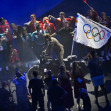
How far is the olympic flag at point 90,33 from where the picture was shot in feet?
25.5

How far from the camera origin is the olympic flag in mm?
7777

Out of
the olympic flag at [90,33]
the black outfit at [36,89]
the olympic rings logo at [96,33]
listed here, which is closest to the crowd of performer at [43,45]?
the black outfit at [36,89]

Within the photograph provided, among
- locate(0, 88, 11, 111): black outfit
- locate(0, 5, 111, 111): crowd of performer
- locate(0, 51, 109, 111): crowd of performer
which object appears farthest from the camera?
locate(0, 88, 11, 111): black outfit

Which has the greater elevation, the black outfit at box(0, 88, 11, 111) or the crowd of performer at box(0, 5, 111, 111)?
the crowd of performer at box(0, 5, 111, 111)

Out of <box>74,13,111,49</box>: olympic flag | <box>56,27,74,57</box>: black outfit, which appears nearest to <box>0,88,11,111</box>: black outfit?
<box>74,13,111,49</box>: olympic flag

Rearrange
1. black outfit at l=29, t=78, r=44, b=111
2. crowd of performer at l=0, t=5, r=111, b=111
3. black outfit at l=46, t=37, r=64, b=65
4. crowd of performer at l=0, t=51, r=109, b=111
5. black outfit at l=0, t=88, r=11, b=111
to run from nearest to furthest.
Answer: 1. crowd of performer at l=0, t=51, r=109, b=111
2. black outfit at l=29, t=78, r=44, b=111
3. crowd of performer at l=0, t=5, r=111, b=111
4. black outfit at l=0, t=88, r=11, b=111
5. black outfit at l=46, t=37, r=64, b=65

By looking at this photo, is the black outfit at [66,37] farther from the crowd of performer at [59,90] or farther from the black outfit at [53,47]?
the crowd of performer at [59,90]

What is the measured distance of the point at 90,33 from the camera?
8039 millimetres

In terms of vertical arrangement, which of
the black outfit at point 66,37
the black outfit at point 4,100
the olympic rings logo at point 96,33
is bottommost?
the black outfit at point 4,100

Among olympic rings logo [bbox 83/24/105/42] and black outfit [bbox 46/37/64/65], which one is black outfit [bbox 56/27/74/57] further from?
olympic rings logo [bbox 83/24/105/42]

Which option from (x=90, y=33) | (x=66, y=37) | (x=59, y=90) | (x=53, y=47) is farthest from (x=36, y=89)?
(x=66, y=37)

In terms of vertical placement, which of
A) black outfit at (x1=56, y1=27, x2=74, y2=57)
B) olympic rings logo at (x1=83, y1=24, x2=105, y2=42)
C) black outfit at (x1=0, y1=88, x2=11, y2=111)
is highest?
black outfit at (x1=56, y1=27, x2=74, y2=57)

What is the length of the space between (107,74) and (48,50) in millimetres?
3032

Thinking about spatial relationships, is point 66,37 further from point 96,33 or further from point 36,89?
point 36,89
